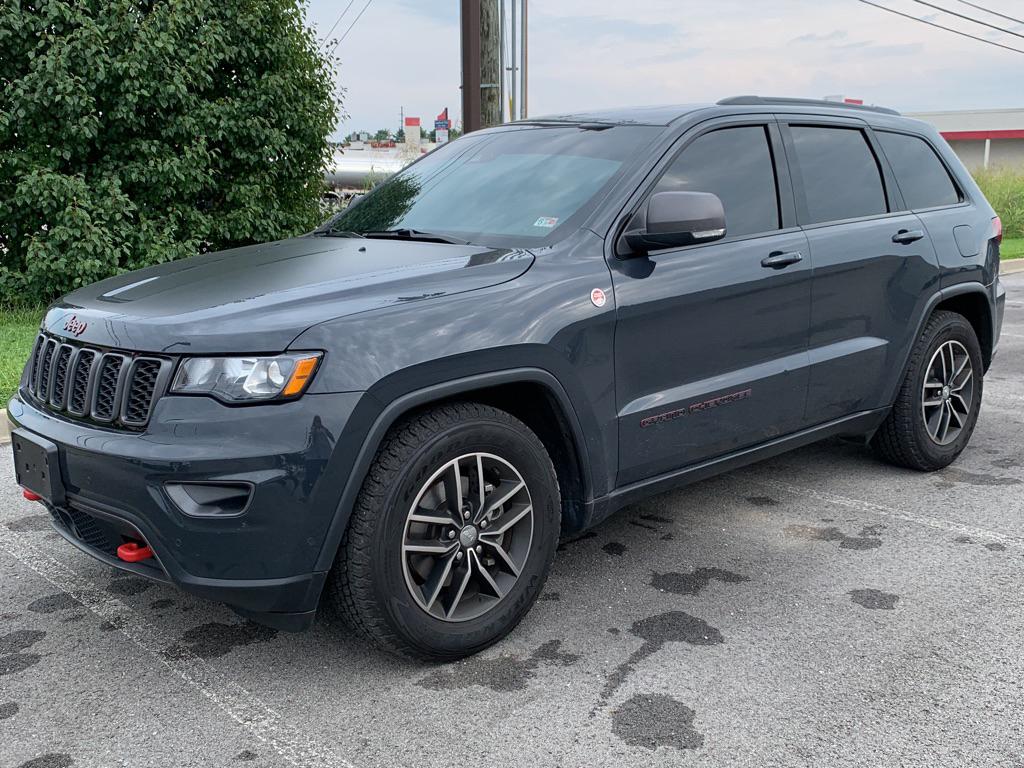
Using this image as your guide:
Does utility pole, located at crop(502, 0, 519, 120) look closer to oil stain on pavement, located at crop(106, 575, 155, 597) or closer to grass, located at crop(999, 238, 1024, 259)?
oil stain on pavement, located at crop(106, 575, 155, 597)

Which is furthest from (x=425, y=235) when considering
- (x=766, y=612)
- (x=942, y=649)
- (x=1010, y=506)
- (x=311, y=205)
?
(x=311, y=205)

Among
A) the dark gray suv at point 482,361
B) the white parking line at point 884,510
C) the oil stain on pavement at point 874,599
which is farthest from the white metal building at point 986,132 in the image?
the oil stain on pavement at point 874,599

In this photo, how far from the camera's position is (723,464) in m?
4.11

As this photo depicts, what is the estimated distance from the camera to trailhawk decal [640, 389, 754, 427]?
146 inches

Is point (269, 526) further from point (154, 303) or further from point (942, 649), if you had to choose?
point (942, 649)

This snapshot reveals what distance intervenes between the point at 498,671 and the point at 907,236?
9.60 ft

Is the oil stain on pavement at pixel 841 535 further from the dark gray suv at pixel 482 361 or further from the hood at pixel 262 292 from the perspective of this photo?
→ the hood at pixel 262 292

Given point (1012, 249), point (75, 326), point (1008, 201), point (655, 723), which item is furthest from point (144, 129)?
point (1008, 201)

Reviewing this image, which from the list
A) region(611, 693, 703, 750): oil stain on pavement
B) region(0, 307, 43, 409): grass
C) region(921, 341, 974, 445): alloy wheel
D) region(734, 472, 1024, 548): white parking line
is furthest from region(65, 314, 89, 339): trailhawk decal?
region(921, 341, 974, 445): alloy wheel

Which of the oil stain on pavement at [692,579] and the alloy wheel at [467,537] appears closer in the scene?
the alloy wheel at [467,537]

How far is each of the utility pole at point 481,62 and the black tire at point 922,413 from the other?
620 cm

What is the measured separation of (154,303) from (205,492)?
2.40 ft

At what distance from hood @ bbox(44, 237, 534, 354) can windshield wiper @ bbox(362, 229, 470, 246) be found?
8 centimetres

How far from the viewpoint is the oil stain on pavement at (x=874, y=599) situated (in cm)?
372
